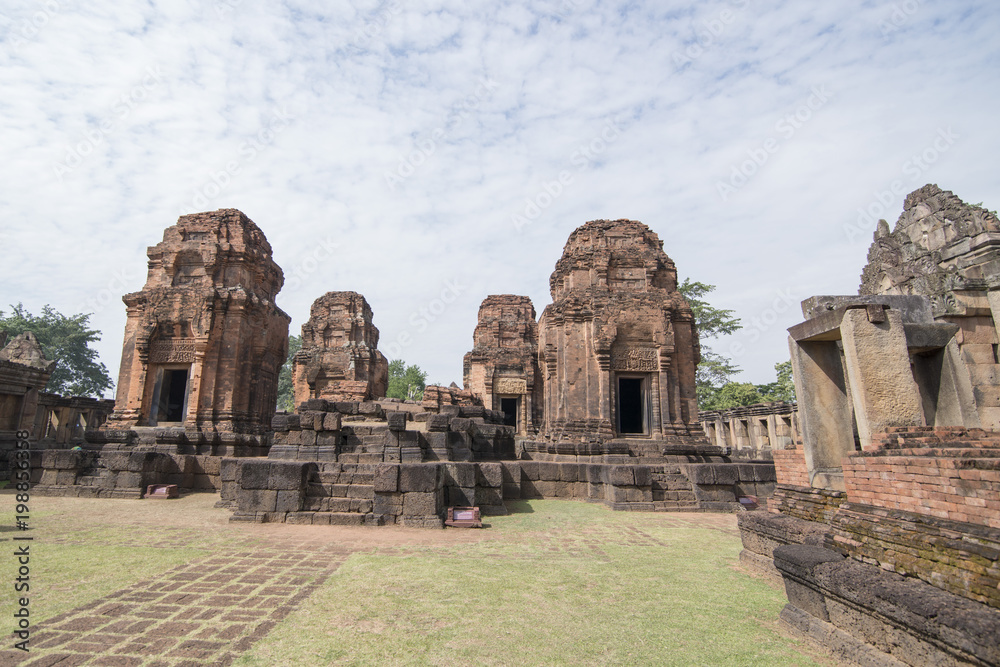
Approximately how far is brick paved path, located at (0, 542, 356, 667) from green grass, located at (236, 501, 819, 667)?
242 mm

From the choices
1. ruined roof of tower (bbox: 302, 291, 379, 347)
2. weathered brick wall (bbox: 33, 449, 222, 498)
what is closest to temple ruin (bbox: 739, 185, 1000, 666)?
weathered brick wall (bbox: 33, 449, 222, 498)

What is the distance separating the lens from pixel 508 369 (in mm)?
25484

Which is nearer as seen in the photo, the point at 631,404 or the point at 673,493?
the point at 673,493

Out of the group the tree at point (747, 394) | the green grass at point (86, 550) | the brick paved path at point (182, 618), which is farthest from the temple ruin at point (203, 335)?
the tree at point (747, 394)

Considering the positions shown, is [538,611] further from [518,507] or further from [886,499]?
[518,507]

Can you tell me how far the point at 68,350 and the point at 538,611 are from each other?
46.3 meters

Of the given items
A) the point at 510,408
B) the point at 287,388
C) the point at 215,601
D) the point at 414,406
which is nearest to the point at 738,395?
the point at 510,408

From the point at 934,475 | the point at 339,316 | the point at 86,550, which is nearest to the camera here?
the point at 934,475

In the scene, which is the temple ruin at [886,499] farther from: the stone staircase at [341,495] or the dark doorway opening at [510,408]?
the dark doorway opening at [510,408]

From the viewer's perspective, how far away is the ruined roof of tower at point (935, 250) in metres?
7.97

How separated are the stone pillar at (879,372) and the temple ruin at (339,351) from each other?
1878 centimetres

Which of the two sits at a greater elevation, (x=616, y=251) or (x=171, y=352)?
(x=616, y=251)

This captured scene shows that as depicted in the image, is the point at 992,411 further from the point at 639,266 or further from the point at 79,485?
the point at 79,485

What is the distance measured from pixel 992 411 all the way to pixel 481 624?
843 centimetres
